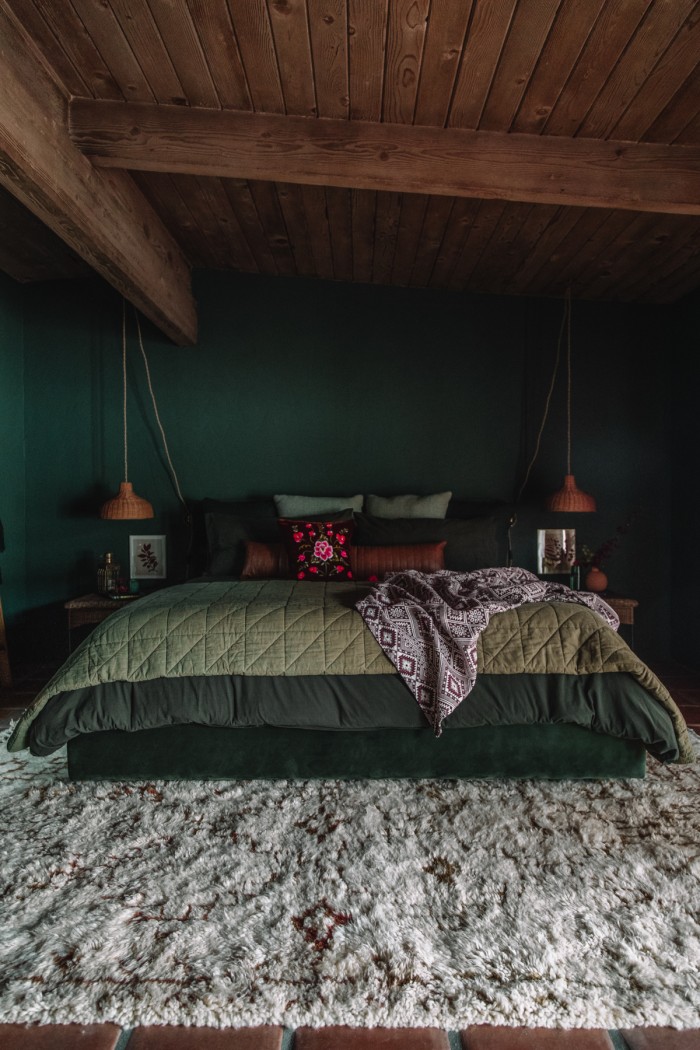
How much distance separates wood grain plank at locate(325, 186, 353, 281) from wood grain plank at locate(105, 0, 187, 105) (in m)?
0.88

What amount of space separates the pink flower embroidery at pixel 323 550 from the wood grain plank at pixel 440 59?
1.98 metres

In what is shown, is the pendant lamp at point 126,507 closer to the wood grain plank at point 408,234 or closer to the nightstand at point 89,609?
the nightstand at point 89,609

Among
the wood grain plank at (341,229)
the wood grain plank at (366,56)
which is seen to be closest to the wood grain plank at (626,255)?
the wood grain plank at (341,229)

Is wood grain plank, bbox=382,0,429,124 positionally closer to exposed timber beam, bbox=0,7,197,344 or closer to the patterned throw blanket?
exposed timber beam, bbox=0,7,197,344

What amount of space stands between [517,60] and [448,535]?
7.46ft

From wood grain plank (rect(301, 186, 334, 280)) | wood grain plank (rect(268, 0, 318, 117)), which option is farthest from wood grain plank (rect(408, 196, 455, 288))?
wood grain plank (rect(268, 0, 318, 117))

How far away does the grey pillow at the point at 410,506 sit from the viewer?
4.01m

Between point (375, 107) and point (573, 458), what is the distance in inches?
107

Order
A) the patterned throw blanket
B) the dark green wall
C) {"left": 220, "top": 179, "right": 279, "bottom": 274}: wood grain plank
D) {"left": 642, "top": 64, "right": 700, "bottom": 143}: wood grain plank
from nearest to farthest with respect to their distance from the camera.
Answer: the patterned throw blanket < {"left": 642, "top": 64, "right": 700, "bottom": 143}: wood grain plank < {"left": 220, "top": 179, "right": 279, "bottom": 274}: wood grain plank < the dark green wall

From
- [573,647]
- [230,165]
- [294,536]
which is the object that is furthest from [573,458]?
[230,165]

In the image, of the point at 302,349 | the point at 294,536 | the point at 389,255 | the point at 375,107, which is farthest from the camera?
the point at 302,349

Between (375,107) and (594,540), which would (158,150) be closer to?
(375,107)

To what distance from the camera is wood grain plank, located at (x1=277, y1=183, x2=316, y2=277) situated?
10.4 feet

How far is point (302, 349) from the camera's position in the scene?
4.38 metres
